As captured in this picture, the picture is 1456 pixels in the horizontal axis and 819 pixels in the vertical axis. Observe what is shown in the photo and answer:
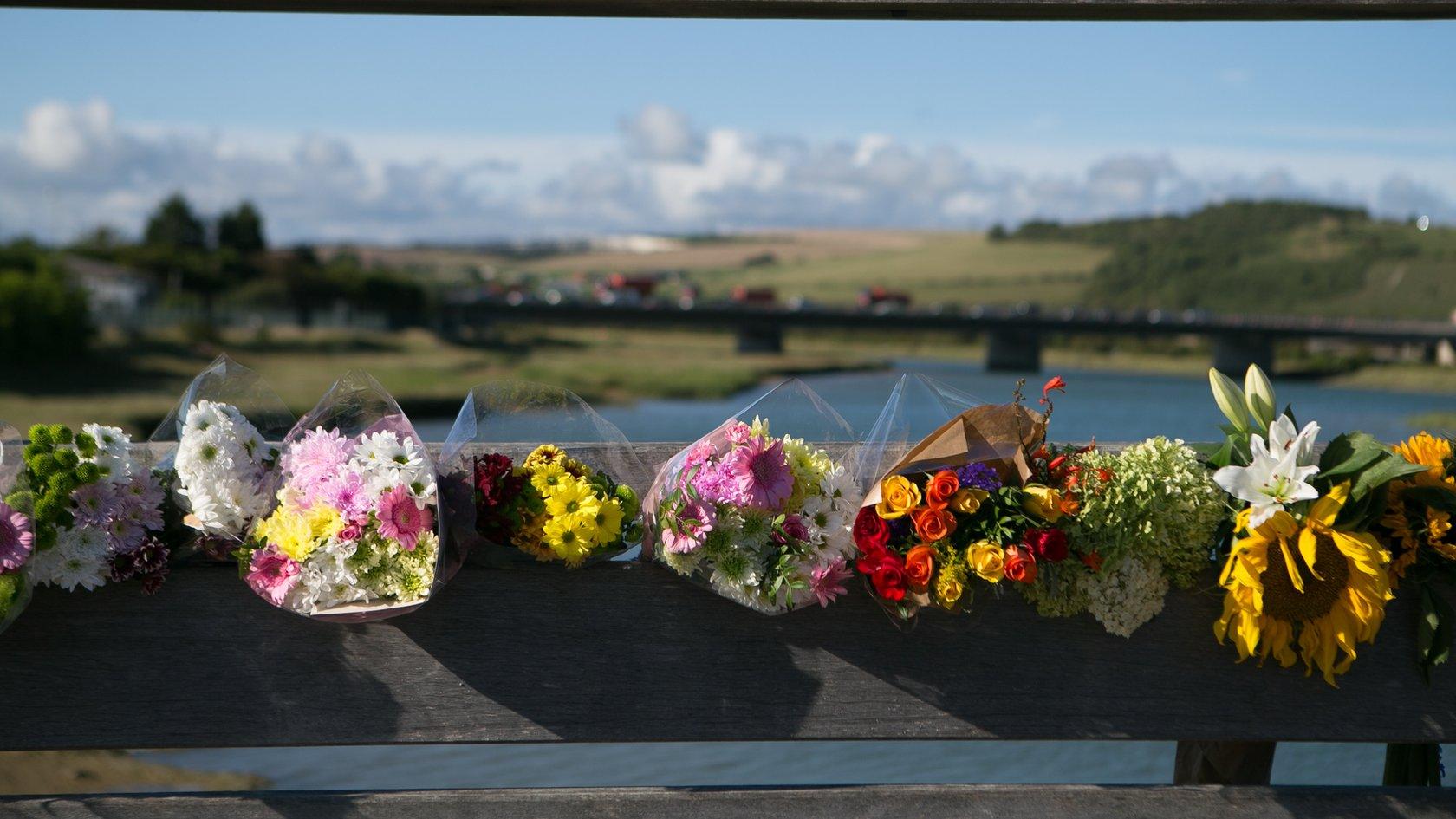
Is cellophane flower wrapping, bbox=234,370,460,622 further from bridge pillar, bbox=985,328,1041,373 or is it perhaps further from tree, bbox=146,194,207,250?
tree, bbox=146,194,207,250

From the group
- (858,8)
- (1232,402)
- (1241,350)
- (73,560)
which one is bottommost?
(1241,350)

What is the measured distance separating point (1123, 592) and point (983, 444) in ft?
1.09

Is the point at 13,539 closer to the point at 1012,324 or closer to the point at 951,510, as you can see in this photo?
the point at 951,510

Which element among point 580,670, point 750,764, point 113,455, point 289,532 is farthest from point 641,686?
point 750,764

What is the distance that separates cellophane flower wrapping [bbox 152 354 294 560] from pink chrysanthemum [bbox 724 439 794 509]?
750mm

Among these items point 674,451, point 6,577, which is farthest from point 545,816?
point 6,577

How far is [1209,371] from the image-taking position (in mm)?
2186

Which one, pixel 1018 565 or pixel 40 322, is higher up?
pixel 1018 565

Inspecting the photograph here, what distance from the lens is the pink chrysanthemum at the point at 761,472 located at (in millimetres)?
2129

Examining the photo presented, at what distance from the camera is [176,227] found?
3081 inches

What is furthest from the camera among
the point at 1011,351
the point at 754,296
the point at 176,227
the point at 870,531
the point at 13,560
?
the point at 176,227

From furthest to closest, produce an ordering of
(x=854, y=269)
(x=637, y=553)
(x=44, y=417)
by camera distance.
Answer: (x=854, y=269)
(x=44, y=417)
(x=637, y=553)

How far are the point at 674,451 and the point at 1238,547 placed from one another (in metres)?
1.01

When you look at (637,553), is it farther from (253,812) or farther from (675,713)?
(253,812)
